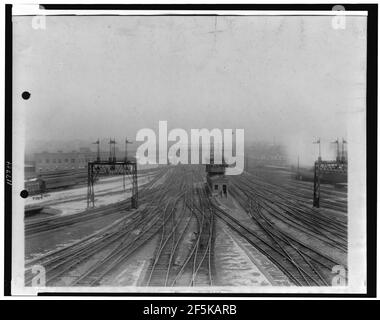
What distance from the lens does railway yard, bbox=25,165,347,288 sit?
147 inches

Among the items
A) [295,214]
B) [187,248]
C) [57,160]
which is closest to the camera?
[57,160]

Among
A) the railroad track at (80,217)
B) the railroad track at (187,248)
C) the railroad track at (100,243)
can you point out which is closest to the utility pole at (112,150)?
the railroad track at (80,217)

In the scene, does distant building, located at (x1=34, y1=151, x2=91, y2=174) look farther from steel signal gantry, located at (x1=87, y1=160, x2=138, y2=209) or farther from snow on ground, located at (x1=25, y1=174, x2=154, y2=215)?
snow on ground, located at (x1=25, y1=174, x2=154, y2=215)

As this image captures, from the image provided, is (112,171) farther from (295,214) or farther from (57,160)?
(295,214)

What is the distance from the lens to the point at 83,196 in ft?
12.9

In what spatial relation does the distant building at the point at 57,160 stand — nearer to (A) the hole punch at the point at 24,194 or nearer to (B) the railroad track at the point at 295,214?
(A) the hole punch at the point at 24,194

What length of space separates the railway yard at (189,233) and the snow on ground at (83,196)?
0.02 m

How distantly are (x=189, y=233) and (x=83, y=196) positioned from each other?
192 centimetres

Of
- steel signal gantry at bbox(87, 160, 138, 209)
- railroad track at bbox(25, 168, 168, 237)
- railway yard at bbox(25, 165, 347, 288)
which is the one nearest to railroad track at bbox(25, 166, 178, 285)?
railway yard at bbox(25, 165, 347, 288)

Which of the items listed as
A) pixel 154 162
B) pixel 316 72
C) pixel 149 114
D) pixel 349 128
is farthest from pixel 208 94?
pixel 349 128

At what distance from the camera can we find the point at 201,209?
402 centimetres

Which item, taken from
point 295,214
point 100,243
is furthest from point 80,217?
point 295,214
